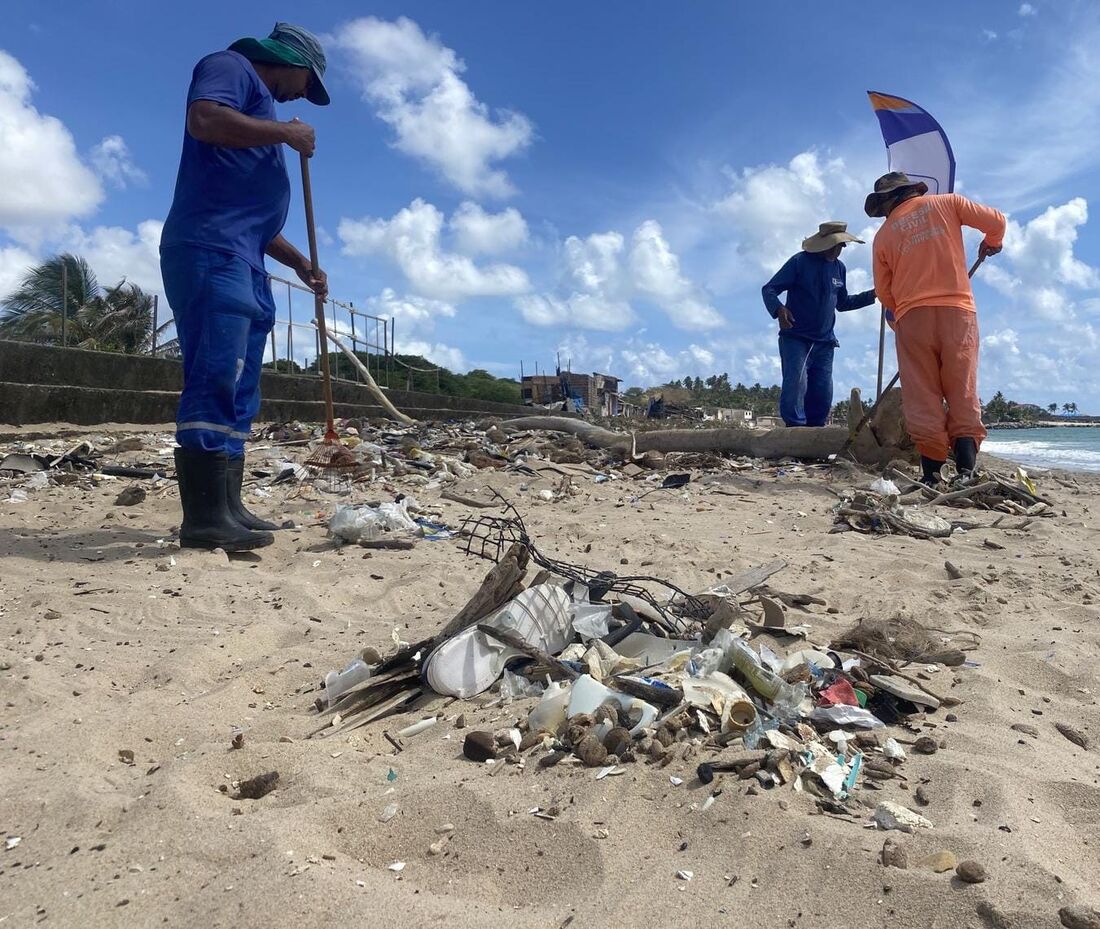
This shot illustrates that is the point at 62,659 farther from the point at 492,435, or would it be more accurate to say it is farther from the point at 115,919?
the point at 492,435

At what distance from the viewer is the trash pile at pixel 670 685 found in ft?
4.69

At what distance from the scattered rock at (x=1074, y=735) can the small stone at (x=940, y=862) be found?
73cm

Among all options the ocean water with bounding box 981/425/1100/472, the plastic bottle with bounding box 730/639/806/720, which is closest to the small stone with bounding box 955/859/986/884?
the plastic bottle with bounding box 730/639/806/720

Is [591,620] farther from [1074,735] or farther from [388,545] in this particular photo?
[388,545]

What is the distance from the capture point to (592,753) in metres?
1.44

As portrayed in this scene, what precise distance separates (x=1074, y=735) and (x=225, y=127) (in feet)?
11.1

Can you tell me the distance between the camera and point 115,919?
3.49 feet

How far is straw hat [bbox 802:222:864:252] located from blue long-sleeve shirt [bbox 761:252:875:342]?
0.27 feet

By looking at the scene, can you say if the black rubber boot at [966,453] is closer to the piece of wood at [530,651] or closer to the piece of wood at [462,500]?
the piece of wood at [462,500]

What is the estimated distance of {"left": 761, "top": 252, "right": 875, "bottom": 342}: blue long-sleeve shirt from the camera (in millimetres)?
7391

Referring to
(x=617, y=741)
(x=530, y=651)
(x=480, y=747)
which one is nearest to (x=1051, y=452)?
(x=530, y=651)

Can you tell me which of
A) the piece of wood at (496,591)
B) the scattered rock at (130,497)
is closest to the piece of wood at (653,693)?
the piece of wood at (496,591)

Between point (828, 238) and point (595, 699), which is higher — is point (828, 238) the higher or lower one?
the higher one

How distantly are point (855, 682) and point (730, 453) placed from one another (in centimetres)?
607
